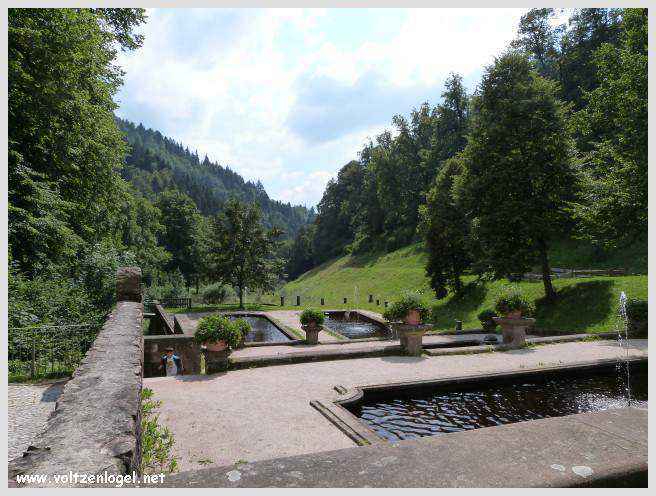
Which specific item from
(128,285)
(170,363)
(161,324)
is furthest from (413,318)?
(161,324)

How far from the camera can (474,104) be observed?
24078 millimetres

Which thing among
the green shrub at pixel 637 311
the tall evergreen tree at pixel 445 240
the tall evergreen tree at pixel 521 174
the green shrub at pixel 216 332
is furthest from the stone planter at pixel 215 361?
the tall evergreen tree at pixel 445 240

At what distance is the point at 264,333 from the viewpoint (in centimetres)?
2159

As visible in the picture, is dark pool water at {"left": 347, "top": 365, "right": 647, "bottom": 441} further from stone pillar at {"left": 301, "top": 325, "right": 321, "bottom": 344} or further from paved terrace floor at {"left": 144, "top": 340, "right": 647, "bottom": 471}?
stone pillar at {"left": 301, "top": 325, "right": 321, "bottom": 344}

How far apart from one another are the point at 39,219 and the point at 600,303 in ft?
75.4

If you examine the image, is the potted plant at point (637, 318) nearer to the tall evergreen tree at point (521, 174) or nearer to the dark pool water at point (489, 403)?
the tall evergreen tree at point (521, 174)

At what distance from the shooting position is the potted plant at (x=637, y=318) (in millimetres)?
15492

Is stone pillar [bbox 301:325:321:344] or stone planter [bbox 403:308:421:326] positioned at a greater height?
stone planter [bbox 403:308:421:326]

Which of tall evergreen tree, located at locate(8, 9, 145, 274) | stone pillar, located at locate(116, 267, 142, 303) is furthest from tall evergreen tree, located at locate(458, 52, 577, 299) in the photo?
tall evergreen tree, located at locate(8, 9, 145, 274)

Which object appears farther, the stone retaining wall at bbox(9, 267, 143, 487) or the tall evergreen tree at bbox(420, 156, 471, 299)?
the tall evergreen tree at bbox(420, 156, 471, 299)

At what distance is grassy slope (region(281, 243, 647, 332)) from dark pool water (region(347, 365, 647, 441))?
365 inches

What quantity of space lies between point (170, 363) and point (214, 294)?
88.1 ft

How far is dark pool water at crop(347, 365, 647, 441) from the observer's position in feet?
24.3

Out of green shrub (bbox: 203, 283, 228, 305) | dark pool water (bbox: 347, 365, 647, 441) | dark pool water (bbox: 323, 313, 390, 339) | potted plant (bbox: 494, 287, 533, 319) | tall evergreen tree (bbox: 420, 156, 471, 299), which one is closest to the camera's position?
dark pool water (bbox: 347, 365, 647, 441)
